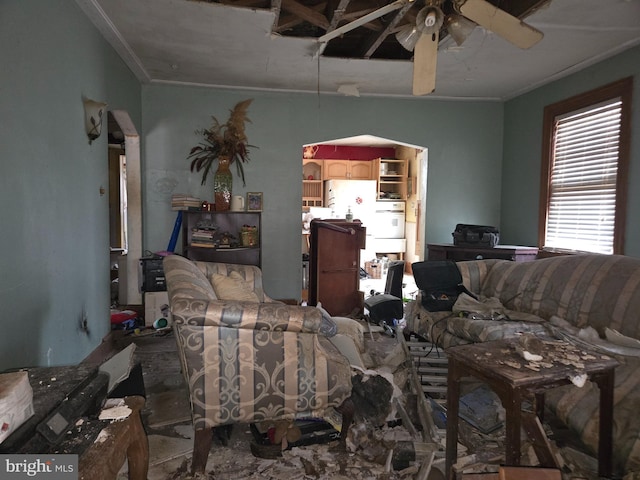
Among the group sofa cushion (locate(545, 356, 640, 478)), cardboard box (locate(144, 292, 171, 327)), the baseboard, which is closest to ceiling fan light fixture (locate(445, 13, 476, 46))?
sofa cushion (locate(545, 356, 640, 478))

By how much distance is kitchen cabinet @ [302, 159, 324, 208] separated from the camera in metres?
8.04

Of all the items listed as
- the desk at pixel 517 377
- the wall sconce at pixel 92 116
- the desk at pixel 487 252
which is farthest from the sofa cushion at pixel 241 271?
the desk at pixel 487 252

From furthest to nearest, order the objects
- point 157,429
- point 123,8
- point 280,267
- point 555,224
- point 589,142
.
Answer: point 280,267
point 555,224
point 589,142
point 123,8
point 157,429

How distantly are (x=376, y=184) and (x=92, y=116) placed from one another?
576 centimetres

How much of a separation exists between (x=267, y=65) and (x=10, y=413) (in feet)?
12.5

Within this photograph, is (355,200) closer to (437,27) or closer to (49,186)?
(437,27)

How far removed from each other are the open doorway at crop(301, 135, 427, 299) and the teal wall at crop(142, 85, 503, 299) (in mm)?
2226

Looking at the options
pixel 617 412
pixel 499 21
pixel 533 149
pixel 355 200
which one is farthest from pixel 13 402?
pixel 355 200

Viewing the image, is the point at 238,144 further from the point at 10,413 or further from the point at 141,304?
the point at 10,413

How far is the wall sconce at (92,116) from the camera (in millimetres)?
2842

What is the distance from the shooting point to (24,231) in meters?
2.05

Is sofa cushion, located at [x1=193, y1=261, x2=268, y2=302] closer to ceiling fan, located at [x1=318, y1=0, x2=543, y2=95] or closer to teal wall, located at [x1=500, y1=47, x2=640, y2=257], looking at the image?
ceiling fan, located at [x1=318, y1=0, x2=543, y2=95]

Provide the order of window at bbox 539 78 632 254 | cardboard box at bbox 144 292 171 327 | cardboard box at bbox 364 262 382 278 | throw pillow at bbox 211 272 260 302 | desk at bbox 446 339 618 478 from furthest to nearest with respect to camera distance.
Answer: cardboard box at bbox 364 262 382 278
cardboard box at bbox 144 292 171 327
window at bbox 539 78 632 254
throw pillow at bbox 211 272 260 302
desk at bbox 446 339 618 478

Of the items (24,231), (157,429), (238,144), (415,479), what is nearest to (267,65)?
(238,144)
